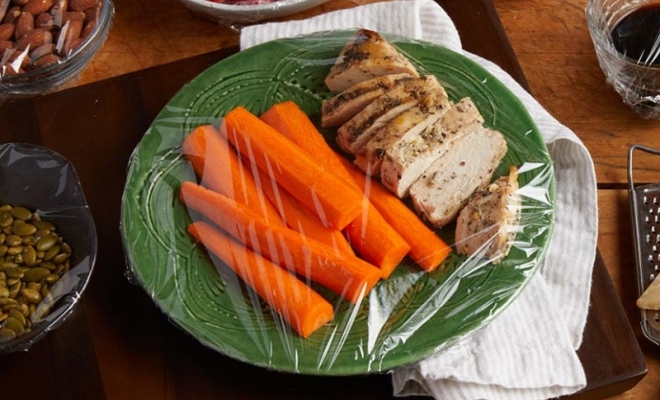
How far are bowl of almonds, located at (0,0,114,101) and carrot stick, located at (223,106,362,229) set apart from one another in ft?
1.37

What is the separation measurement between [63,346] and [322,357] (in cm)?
40

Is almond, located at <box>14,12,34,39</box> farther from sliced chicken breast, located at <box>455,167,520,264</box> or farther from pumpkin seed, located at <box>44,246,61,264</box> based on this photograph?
sliced chicken breast, located at <box>455,167,520,264</box>

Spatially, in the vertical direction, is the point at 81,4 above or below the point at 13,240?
above

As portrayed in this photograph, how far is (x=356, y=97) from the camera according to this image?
1.25 meters

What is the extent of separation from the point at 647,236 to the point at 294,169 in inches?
22.1

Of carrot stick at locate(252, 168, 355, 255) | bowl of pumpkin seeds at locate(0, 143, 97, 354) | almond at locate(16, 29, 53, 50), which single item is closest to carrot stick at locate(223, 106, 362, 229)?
carrot stick at locate(252, 168, 355, 255)

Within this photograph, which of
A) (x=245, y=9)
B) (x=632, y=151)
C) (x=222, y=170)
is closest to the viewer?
(x=222, y=170)

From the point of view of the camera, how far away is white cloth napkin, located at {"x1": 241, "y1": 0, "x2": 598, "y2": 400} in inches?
43.7

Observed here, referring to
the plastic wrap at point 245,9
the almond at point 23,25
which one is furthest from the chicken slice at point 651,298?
the almond at point 23,25

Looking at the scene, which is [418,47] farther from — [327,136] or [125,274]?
[125,274]

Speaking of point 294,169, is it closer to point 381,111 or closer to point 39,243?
point 381,111

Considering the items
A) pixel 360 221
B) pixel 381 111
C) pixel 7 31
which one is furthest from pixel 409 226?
pixel 7 31

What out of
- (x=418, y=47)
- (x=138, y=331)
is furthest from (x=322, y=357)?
(x=418, y=47)

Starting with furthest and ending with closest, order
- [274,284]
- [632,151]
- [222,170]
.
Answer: [632,151]
[222,170]
[274,284]
